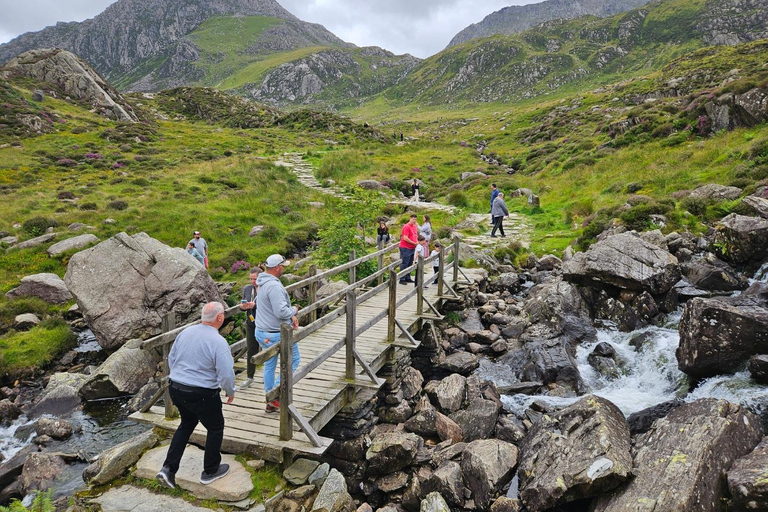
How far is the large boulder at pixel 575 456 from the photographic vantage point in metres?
7.18

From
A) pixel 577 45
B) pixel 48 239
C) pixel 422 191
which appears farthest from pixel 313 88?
pixel 48 239

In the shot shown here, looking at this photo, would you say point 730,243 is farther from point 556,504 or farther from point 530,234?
point 556,504

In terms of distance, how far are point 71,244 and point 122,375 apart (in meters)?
13.3

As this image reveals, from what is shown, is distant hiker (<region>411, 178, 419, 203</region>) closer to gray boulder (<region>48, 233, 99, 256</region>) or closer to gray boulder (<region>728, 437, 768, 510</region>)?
gray boulder (<region>48, 233, 99, 256</region>)

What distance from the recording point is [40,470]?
9.67 metres

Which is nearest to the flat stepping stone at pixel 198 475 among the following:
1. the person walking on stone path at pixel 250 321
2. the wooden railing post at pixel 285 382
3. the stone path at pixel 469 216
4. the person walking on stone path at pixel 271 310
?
the wooden railing post at pixel 285 382

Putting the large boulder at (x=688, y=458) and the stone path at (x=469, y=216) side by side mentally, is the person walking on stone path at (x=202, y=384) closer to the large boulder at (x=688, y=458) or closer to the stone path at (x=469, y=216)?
the large boulder at (x=688, y=458)

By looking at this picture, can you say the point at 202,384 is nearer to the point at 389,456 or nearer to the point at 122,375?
the point at 389,456

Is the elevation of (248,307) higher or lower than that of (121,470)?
higher

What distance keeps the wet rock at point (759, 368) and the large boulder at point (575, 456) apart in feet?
12.2

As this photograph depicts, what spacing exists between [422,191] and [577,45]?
145336mm

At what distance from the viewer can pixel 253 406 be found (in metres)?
8.70

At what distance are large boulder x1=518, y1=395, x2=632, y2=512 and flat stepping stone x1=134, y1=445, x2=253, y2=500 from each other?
197 inches

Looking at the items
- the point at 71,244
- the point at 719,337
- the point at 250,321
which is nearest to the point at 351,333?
the point at 250,321
